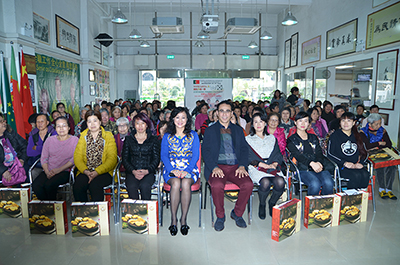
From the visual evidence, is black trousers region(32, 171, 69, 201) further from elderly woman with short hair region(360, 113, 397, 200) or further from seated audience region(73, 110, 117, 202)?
elderly woman with short hair region(360, 113, 397, 200)

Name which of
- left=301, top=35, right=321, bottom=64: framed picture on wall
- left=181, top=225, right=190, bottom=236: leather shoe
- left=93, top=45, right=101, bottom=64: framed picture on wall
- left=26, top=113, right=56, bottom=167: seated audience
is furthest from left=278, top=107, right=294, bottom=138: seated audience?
left=93, top=45, right=101, bottom=64: framed picture on wall

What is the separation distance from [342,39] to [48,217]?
8377 mm

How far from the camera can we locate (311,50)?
9852 mm

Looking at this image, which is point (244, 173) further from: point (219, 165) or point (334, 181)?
point (334, 181)

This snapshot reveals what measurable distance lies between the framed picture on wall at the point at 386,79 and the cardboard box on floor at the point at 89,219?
6.26 m

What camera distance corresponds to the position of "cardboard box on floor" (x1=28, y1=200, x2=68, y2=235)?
2758 millimetres

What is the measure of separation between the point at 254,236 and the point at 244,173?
666mm

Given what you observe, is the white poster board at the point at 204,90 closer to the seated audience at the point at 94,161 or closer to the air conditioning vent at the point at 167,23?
the air conditioning vent at the point at 167,23

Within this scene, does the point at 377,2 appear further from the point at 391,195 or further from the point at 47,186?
the point at 47,186

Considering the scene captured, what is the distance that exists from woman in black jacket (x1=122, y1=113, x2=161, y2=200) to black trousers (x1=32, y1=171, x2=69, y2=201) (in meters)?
0.78

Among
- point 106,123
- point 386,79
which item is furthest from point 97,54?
point 386,79

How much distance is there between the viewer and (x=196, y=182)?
309cm

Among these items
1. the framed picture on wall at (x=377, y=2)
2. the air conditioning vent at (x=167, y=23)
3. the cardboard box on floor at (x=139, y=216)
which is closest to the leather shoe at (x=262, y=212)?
the cardboard box on floor at (x=139, y=216)

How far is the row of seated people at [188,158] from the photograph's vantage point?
3.07 metres
